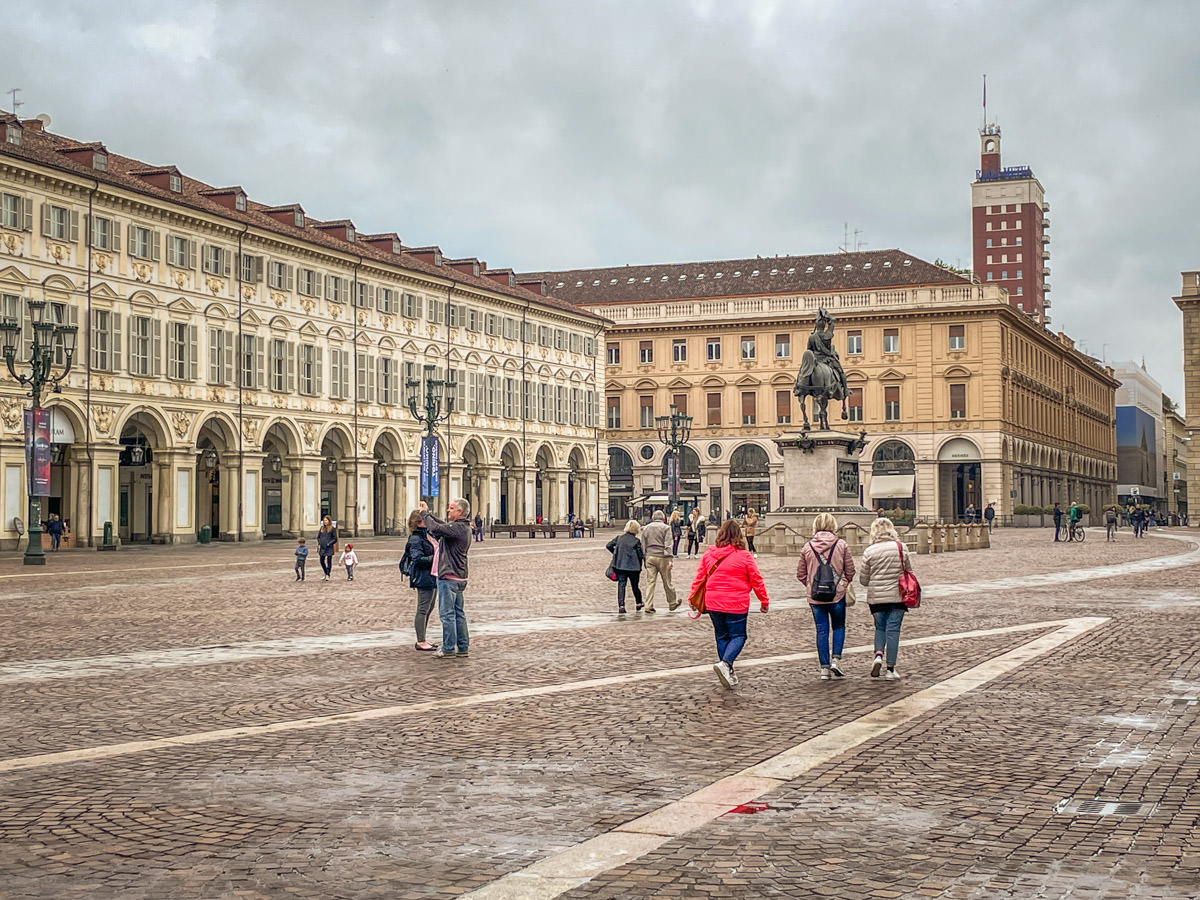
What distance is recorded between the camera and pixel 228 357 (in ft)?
191

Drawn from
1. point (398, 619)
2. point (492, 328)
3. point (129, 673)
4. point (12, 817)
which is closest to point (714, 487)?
point (492, 328)

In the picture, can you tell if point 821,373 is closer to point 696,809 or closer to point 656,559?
point 656,559

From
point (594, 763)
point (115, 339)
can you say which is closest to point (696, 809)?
point (594, 763)

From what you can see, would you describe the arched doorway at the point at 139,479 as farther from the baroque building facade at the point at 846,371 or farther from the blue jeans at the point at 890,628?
the blue jeans at the point at 890,628

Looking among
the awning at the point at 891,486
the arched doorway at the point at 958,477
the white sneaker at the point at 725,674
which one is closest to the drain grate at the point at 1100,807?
the white sneaker at the point at 725,674

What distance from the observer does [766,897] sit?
6.30 m

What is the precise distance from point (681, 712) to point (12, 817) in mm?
5324

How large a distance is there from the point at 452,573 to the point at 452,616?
0.47 meters

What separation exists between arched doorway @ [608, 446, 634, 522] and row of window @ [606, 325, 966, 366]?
6.73m

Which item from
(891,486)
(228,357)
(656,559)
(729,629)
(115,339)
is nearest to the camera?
(729,629)

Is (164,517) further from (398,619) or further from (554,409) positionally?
(398,619)

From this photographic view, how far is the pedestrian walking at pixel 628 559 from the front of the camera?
21.3 meters

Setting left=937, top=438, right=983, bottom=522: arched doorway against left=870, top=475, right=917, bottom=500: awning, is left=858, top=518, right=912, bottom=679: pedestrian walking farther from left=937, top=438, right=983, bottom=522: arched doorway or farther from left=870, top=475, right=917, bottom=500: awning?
left=937, top=438, right=983, bottom=522: arched doorway

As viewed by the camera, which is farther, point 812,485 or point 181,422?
point 181,422
